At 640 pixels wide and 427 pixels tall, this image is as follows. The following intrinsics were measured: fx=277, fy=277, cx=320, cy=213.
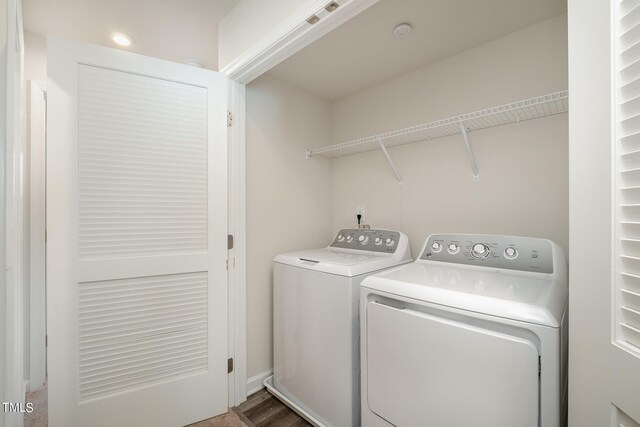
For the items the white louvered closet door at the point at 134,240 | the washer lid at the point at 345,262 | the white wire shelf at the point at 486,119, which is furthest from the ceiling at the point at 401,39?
the washer lid at the point at 345,262

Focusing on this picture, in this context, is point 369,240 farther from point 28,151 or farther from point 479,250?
point 28,151

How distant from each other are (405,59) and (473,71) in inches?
17.6

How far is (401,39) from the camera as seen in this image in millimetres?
1708

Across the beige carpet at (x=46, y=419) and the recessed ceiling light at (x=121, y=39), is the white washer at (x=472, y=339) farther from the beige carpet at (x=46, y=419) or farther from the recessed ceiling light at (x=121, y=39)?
the recessed ceiling light at (x=121, y=39)

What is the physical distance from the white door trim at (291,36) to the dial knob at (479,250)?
125 cm

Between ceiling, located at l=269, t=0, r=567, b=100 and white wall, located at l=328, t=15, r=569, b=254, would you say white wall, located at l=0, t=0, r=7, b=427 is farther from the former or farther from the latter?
white wall, located at l=328, t=15, r=569, b=254

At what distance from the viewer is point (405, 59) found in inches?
75.9

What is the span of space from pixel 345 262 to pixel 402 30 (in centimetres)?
139

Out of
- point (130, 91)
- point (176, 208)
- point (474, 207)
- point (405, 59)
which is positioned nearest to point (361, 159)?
point (405, 59)

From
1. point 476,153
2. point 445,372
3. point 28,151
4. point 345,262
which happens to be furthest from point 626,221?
point 28,151

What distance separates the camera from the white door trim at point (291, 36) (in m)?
1.18

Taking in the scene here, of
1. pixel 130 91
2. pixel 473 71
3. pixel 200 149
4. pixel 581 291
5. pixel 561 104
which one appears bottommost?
pixel 581 291

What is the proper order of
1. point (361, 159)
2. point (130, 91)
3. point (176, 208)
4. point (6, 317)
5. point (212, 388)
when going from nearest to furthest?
point (6, 317) → point (130, 91) → point (176, 208) → point (212, 388) → point (361, 159)

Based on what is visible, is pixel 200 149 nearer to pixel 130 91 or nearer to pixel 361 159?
pixel 130 91
